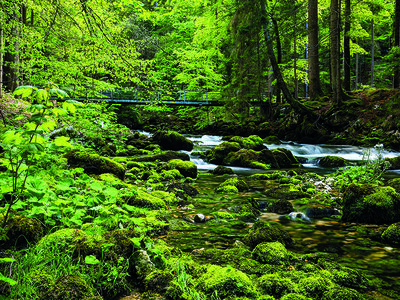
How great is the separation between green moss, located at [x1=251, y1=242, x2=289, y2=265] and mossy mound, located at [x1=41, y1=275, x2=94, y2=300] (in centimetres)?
179

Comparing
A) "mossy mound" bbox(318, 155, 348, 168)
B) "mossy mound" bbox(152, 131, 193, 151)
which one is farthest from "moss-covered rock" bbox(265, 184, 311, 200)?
"mossy mound" bbox(152, 131, 193, 151)

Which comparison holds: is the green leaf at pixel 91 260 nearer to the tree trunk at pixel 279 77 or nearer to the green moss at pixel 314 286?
the green moss at pixel 314 286

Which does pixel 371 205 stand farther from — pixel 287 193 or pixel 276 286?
pixel 276 286

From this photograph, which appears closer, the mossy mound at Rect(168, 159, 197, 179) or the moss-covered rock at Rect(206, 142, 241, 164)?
the mossy mound at Rect(168, 159, 197, 179)

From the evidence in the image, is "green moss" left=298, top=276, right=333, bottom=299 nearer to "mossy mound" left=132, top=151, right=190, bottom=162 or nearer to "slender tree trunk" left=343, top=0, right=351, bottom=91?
"mossy mound" left=132, top=151, right=190, bottom=162

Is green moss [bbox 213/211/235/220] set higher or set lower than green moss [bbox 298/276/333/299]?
lower

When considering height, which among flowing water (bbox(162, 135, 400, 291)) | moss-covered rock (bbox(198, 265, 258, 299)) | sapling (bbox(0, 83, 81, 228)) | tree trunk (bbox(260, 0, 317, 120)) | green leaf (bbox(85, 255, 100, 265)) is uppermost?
tree trunk (bbox(260, 0, 317, 120))

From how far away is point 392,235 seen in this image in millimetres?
3613

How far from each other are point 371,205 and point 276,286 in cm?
287

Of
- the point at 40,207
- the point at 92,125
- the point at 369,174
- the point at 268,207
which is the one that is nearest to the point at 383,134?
the point at 369,174

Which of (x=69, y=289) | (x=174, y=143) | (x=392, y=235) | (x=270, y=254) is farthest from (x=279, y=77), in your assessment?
(x=69, y=289)

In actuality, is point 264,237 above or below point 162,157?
below

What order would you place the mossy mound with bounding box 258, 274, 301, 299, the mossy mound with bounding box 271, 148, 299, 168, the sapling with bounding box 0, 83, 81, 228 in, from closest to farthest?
the sapling with bounding box 0, 83, 81, 228 < the mossy mound with bounding box 258, 274, 301, 299 < the mossy mound with bounding box 271, 148, 299, 168

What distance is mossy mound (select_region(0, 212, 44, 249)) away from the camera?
2.22 m
